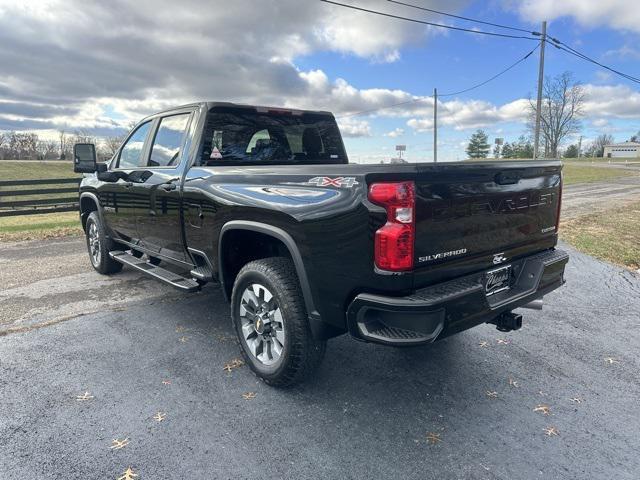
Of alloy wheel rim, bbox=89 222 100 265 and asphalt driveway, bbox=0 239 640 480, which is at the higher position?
alloy wheel rim, bbox=89 222 100 265

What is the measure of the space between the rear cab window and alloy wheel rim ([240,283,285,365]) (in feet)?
4.38

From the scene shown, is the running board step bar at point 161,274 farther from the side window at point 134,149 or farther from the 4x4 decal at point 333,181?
the 4x4 decal at point 333,181

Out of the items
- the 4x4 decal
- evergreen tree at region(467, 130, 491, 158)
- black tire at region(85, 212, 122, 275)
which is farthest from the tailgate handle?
evergreen tree at region(467, 130, 491, 158)

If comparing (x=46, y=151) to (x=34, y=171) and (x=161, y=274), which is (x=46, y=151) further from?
(x=161, y=274)

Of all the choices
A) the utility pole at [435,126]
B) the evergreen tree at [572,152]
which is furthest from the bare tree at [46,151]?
the evergreen tree at [572,152]

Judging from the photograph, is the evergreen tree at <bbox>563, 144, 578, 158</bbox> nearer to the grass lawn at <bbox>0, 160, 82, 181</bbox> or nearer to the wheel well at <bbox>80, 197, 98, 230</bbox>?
the grass lawn at <bbox>0, 160, 82, 181</bbox>

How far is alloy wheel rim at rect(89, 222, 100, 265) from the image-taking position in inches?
237

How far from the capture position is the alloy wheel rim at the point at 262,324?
3.12 meters

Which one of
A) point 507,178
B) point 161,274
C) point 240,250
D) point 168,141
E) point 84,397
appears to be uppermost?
point 168,141

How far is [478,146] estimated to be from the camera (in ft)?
222

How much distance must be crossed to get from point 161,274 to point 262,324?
5.23 ft

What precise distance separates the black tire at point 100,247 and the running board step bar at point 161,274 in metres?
0.46

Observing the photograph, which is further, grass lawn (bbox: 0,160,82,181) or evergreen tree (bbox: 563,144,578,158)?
evergreen tree (bbox: 563,144,578,158)

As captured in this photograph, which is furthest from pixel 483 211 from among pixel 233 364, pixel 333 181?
pixel 233 364
